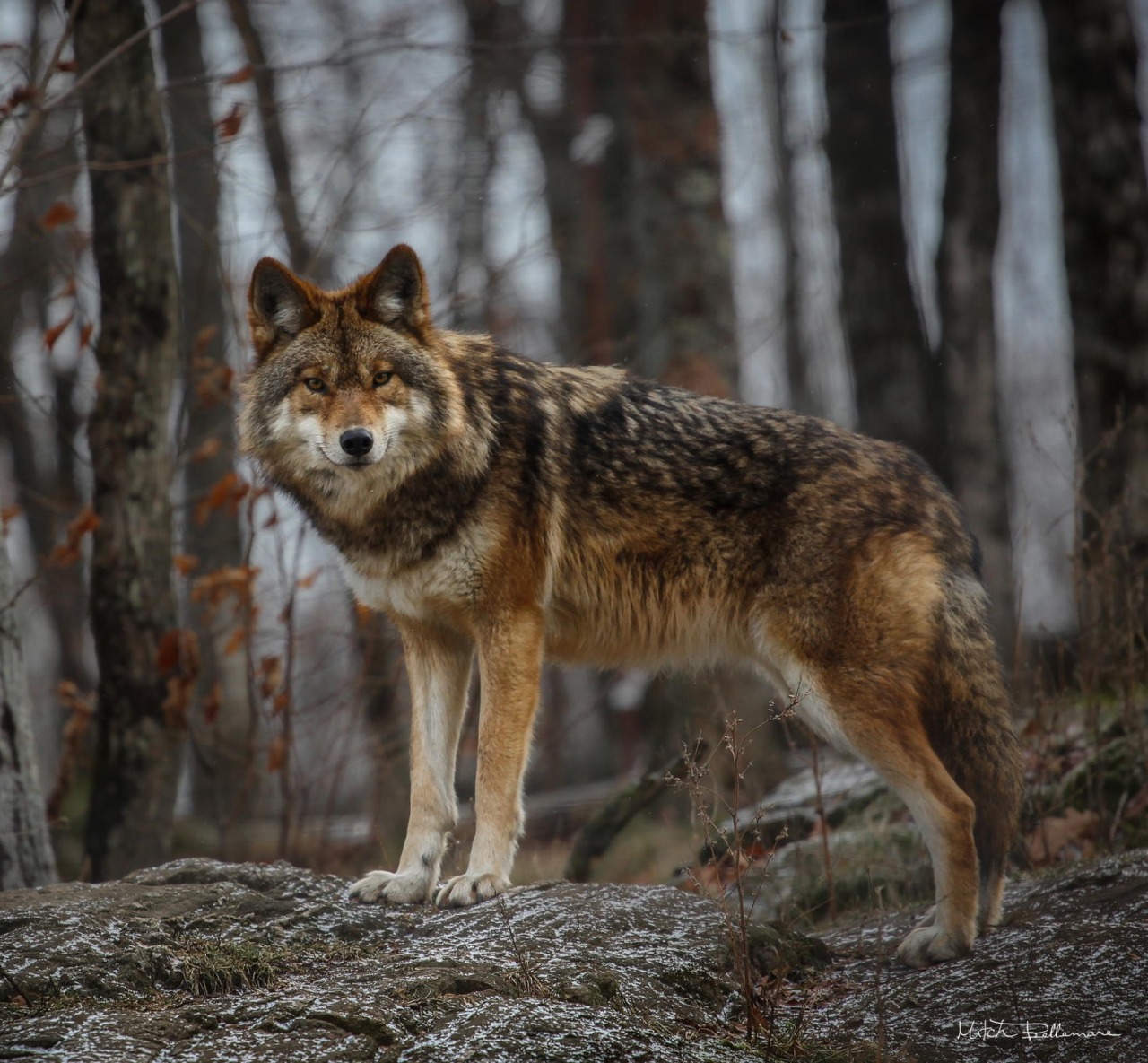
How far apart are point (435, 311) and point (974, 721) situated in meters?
5.45

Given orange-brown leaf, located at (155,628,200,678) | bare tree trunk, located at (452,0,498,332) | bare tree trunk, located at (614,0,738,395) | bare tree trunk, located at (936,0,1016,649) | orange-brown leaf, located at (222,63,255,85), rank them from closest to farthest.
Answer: orange-brown leaf, located at (222,63,255,85) → orange-brown leaf, located at (155,628,200,678) → bare tree trunk, located at (614,0,738,395) → bare tree trunk, located at (936,0,1016,649) → bare tree trunk, located at (452,0,498,332)

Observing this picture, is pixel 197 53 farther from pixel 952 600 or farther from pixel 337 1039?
pixel 337 1039

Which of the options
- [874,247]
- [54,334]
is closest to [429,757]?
[54,334]

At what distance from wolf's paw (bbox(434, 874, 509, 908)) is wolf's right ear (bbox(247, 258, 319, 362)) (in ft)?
7.89

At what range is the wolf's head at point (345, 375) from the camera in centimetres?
489

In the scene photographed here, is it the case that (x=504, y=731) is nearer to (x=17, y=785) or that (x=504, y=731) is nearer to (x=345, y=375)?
(x=345, y=375)

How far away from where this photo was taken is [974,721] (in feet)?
15.9

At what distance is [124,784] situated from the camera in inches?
261

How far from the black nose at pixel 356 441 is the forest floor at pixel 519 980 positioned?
5.59ft

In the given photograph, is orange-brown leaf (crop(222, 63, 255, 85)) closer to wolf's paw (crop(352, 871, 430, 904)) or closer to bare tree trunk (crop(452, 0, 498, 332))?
wolf's paw (crop(352, 871, 430, 904))

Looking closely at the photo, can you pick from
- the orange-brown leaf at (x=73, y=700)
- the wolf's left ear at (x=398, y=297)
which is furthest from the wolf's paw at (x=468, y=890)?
the orange-brown leaf at (x=73, y=700)

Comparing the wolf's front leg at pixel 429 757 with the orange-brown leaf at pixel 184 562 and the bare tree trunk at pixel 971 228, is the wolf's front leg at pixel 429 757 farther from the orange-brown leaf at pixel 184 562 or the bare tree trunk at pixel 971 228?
the bare tree trunk at pixel 971 228

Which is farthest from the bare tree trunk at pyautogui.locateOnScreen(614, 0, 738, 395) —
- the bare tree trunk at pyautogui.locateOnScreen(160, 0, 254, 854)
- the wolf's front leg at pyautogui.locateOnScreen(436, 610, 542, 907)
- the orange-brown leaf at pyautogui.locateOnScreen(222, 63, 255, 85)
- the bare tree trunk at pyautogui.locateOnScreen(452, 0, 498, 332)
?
the wolf's front leg at pyautogui.locateOnScreen(436, 610, 542, 907)

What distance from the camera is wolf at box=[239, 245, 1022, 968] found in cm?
471
